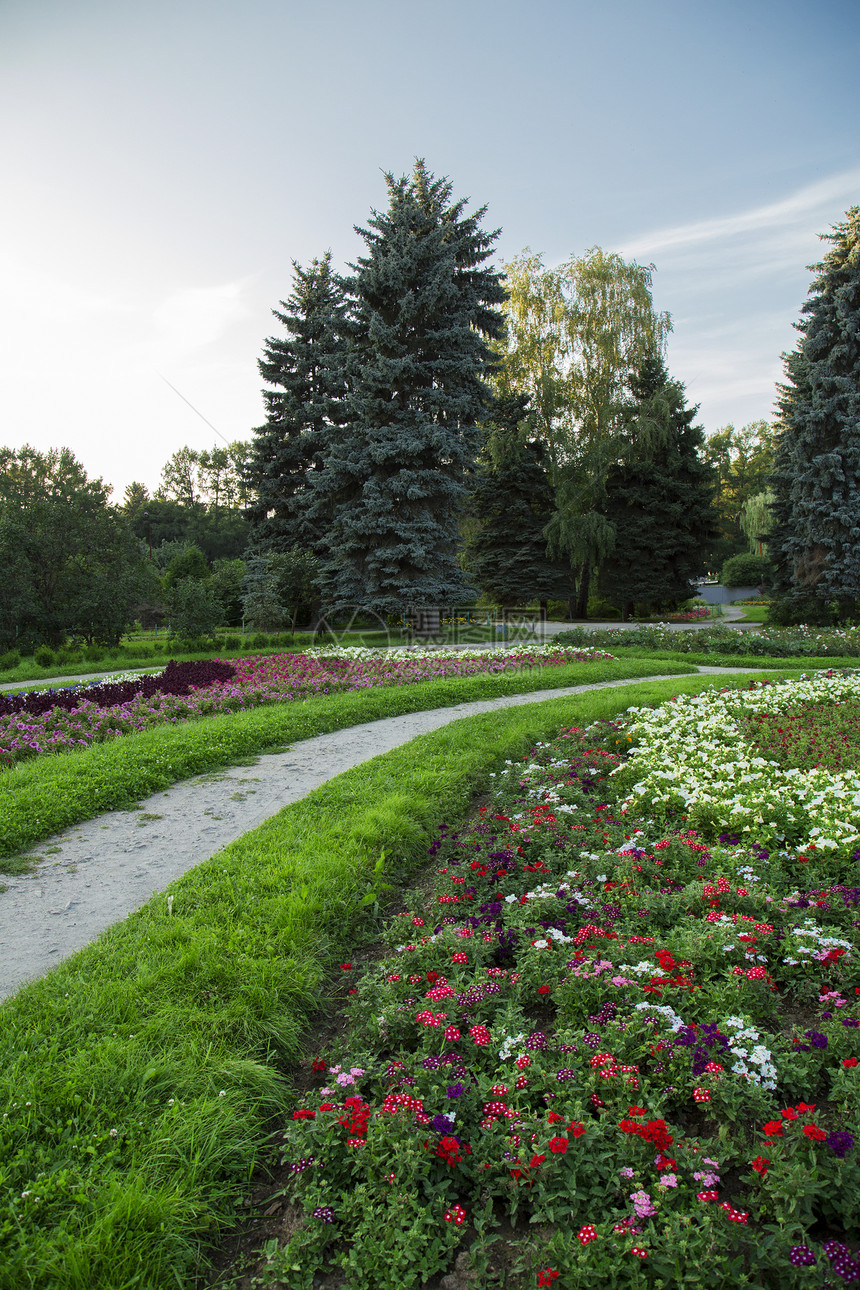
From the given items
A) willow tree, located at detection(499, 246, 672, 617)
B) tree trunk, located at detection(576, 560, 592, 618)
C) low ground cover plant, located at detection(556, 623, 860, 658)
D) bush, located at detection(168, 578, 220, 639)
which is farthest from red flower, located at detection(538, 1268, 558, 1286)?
tree trunk, located at detection(576, 560, 592, 618)

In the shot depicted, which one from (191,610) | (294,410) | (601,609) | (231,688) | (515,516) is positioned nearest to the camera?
(231,688)

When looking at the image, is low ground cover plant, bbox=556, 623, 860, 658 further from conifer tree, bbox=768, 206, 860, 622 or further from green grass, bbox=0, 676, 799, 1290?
green grass, bbox=0, 676, 799, 1290

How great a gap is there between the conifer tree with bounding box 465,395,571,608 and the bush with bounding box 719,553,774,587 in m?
19.1

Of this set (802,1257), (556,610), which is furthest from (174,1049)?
(556,610)

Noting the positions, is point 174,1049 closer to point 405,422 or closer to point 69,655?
point 69,655

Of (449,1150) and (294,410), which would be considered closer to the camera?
(449,1150)

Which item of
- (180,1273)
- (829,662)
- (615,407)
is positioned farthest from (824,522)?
(180,1273)

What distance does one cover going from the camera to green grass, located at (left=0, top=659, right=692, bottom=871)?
421cm

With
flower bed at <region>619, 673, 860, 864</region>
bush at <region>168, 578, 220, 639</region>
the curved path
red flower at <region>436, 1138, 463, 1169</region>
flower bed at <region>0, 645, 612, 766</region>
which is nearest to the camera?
red flower at <region>436, 1138, 463, 1169</region>

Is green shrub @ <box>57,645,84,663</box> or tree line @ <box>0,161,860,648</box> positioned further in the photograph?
tree line @ <box>0,161,860,648</box>

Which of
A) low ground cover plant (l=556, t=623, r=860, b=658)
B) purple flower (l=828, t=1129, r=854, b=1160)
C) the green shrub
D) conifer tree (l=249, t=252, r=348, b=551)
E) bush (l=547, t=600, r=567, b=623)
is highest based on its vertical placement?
conifer tree (l=249, t=252, r=348, b=551)

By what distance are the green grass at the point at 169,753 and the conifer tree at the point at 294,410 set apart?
541 inches

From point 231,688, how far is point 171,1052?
6.54m

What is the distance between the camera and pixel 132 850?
12.5 feet
